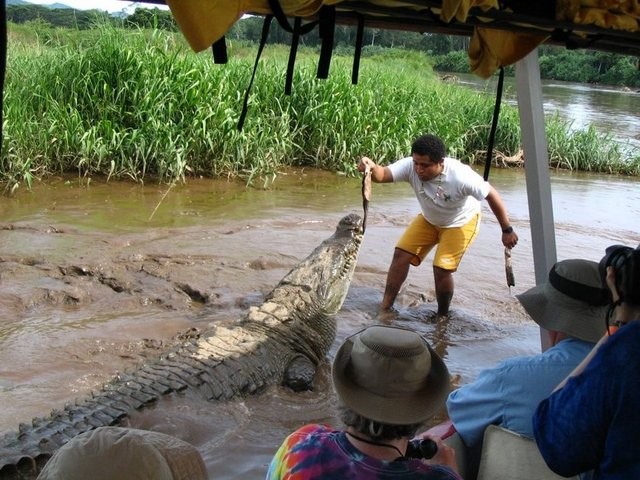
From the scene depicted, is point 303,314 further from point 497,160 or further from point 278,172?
point 497,160

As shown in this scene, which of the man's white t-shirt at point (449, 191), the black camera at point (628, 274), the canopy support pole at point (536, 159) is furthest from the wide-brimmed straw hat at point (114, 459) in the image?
the man's white t-shirt at point (449, 191)

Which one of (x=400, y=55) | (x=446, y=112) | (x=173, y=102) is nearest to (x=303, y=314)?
(x=173, y=102)

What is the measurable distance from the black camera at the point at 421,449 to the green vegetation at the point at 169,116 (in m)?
7.68

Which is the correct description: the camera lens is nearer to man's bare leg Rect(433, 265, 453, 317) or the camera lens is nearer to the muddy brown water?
the muddy brown water

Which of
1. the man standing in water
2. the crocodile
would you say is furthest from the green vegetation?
the man standing in water

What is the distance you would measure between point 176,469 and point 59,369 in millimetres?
3462

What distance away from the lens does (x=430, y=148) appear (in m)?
5.13

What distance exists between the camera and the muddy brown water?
4039mm

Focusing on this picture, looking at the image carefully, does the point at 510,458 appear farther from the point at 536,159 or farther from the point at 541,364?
the point at 536,159

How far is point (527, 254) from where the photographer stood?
8.17m

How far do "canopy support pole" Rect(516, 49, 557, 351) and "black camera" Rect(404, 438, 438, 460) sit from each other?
1684 millimetres

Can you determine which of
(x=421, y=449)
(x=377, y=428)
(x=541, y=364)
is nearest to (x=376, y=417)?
(x=377, y=428)

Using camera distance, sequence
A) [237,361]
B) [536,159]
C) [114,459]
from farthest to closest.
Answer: [237,361], [536,159], [114,459]

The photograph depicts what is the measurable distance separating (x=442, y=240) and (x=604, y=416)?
4093 millimetres
